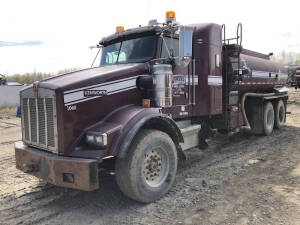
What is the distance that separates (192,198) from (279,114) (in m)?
7.49

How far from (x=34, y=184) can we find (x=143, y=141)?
7.91 ft

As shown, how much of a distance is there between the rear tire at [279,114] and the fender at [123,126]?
267 inches

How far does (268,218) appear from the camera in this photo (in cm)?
398

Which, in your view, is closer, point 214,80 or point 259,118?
point 214,80

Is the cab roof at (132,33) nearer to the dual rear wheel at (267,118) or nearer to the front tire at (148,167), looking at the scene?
the front tire at (148,167)

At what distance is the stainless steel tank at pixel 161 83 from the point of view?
4.95 metres

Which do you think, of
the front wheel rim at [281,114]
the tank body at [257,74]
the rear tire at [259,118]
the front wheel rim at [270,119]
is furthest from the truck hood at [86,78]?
the front wheel rim at [281,114]

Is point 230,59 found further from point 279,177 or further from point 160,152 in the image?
point 160,152

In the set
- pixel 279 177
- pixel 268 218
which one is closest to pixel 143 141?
pixel 268 218

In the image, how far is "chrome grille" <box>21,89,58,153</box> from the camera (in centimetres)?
→ 420

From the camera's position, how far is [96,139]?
4078 mm

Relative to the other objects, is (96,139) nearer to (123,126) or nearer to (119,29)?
(123,126)

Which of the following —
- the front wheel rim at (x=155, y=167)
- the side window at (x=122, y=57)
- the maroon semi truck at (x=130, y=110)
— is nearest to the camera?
the maroon semi truck at (x=130, y=110)

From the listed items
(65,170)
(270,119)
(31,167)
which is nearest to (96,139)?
(65,170)
